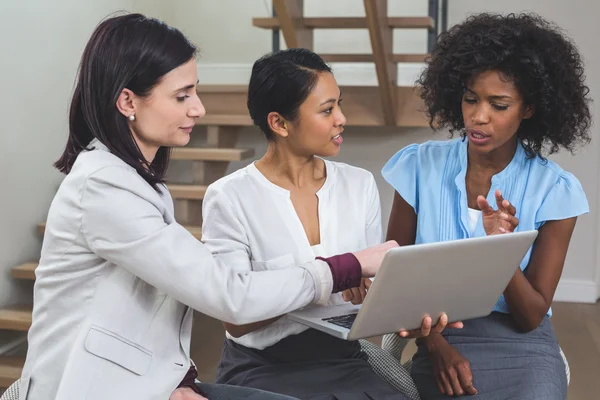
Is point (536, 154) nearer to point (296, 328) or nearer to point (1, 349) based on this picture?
point (296, 328)

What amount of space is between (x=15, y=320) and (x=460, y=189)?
7.18 ft

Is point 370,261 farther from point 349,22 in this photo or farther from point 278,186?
point 349,22

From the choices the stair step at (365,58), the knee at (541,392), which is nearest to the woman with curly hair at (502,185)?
the knee at (541,392)

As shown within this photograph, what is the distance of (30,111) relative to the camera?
3.69 metres

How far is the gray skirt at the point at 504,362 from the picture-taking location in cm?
175

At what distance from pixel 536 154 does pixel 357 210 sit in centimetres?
47

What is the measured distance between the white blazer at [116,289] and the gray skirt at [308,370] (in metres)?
0.34

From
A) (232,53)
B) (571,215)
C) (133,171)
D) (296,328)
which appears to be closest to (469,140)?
(571,215)

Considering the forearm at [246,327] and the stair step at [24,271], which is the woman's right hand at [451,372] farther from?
the stair step at [24,271]

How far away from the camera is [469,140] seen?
6.30 ft

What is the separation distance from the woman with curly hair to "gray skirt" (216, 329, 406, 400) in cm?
19

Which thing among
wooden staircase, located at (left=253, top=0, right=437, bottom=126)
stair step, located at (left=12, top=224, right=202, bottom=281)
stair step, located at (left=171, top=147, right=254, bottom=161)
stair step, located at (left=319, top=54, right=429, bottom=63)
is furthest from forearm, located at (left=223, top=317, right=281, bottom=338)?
stair step, located at (left=319, top=54, right=429, bottom=63)

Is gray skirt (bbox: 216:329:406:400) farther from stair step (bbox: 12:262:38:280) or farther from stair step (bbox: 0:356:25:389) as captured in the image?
stair step (bbox: 12:262:38:280)

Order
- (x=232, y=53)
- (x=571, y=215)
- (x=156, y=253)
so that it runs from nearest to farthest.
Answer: (x=156, y=253)
(x=571, y=215)
(x=232, y=53)
